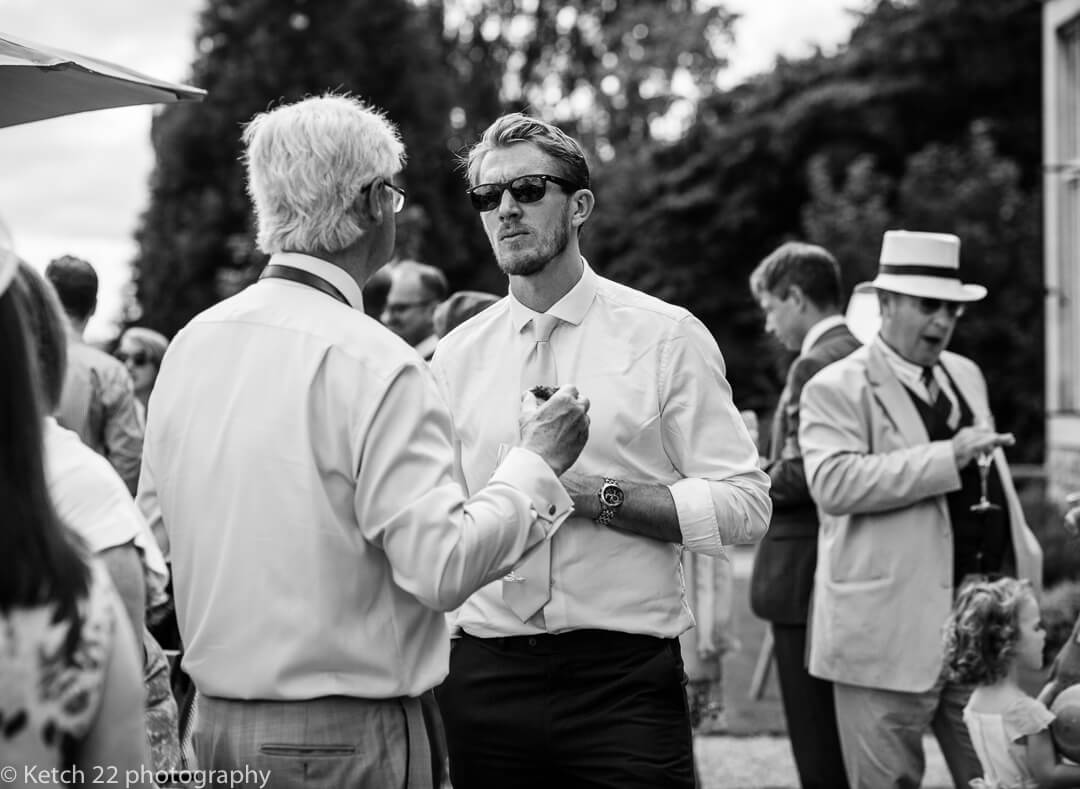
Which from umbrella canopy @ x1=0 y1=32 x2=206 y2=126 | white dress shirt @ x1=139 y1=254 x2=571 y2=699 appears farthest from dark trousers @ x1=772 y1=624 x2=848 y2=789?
umbrella canopy @ x1=0 y1=32 x2=206 y2=126

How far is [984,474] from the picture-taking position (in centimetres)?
479

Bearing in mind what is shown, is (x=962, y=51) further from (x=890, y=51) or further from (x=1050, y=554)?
(x=1050, y=554)

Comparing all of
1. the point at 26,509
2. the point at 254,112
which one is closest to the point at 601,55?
the point at 254,112

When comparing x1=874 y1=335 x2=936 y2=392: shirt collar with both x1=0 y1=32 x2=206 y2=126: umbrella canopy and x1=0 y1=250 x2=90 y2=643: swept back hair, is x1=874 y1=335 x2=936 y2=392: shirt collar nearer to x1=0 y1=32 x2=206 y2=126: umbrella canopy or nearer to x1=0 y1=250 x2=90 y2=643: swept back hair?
x1=0 y1=32 x2=206 y2=126: umbrella canopy

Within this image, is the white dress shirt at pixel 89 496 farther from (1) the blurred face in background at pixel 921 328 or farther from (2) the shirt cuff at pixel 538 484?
(1) the blurred face in background at pixel 921 328

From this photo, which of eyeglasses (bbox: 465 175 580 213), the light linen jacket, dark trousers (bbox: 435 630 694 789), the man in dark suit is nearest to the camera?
dark trousers (bbox: 435 630 694 789)

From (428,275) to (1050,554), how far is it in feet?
18.3

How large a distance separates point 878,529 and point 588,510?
1793 millimetres

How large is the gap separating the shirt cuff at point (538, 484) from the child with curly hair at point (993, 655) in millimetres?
2028

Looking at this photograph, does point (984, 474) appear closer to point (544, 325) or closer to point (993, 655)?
point (993, 655)

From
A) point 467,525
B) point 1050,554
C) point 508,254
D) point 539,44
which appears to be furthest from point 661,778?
point 539,44

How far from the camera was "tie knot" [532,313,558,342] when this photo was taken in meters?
3.57

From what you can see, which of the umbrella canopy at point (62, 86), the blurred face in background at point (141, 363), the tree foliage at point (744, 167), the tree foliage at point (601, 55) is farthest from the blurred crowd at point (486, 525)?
the tree foliage at point (601, 55)

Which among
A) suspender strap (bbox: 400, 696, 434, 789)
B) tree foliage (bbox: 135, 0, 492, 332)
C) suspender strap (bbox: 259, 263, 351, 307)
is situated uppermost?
tree foliage (bbox: 135, 0, 492, 332)
